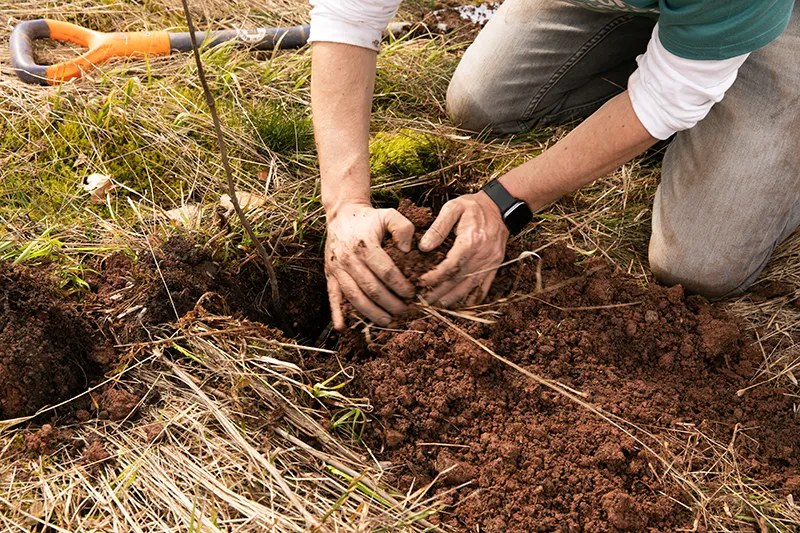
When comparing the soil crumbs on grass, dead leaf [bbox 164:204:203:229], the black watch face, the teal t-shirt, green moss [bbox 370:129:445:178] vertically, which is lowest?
the soil crumbs on grass

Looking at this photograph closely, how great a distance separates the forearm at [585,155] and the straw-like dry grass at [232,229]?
0.21 m

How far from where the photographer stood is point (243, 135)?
8.04ft

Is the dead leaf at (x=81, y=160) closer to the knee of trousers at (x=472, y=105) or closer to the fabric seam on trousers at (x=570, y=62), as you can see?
the knee of trousers at (x=472, y=105)

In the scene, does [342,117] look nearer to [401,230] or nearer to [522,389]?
[401,230]

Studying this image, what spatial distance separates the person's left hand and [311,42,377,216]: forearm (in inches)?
10.1

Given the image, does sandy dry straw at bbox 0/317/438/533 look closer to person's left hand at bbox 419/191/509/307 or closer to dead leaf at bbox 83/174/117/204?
person's left hand at bbox 419/191/509/307

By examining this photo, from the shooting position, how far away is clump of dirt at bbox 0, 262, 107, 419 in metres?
1.58

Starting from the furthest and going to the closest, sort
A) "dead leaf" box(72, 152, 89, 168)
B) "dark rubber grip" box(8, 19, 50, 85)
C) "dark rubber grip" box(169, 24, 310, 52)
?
"dark rubber grip" box(169, 24, 310, 52) → "dark rubber grip" box(8, 19, 50, 85) → "dead leaf" box(72, 152, 89, 168)

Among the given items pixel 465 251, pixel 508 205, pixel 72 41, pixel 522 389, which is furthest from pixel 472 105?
pixel 72 41

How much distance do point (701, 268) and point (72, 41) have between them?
259cm

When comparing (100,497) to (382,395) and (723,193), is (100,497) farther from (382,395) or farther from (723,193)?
(723,193)

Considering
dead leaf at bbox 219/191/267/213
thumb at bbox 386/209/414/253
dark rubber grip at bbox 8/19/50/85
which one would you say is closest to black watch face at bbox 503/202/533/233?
thumb at bbox 386/209/414/253

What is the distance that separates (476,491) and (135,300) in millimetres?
1012

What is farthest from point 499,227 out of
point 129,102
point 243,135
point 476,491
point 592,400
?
point 129,102
